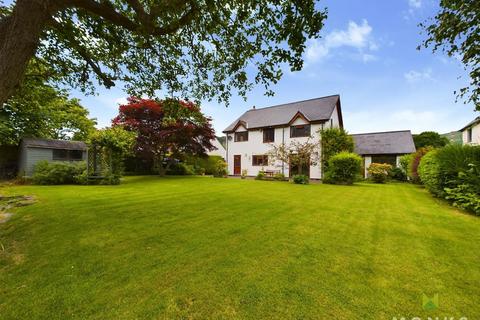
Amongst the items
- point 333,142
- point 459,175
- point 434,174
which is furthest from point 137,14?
point 333,142

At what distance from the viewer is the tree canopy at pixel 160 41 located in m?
3.16

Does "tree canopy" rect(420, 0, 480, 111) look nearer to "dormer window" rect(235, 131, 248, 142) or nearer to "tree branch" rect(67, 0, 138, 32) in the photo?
"tree branch" rect(67, 0, 138, 32)

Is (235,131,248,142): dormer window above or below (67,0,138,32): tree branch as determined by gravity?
above

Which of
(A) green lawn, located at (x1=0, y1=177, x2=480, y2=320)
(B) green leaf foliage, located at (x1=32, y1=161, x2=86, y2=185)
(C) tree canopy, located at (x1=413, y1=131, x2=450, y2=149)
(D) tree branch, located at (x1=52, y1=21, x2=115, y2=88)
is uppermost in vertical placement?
(C) tree canopy, located at (x1=413, y1=131, x2=450, y2=149)

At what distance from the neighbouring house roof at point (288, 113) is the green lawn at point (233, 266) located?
16.0m

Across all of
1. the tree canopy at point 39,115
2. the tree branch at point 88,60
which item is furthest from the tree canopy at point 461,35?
the tree canopy at point 39,115

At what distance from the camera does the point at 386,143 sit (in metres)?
23.1

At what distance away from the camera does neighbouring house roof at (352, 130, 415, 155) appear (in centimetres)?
2172

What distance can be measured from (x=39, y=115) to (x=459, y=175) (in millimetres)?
27850

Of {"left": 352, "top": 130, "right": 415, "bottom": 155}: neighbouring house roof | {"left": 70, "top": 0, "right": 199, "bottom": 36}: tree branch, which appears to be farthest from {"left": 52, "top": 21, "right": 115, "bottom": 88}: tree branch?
{"left": 352, "top": 130, "right": 415, "bottom": 155}: neighbouring house roof

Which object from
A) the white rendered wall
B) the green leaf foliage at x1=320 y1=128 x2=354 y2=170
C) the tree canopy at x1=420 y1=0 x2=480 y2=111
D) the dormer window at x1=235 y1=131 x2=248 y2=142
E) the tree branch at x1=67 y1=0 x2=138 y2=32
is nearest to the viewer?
the tree branch at x1=67 y1=0 x2=138 y2=32

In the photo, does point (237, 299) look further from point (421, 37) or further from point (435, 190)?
point (435, 190)

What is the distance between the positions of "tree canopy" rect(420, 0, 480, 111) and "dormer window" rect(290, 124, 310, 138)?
1408 cm

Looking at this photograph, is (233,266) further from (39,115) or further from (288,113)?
(39,115)
